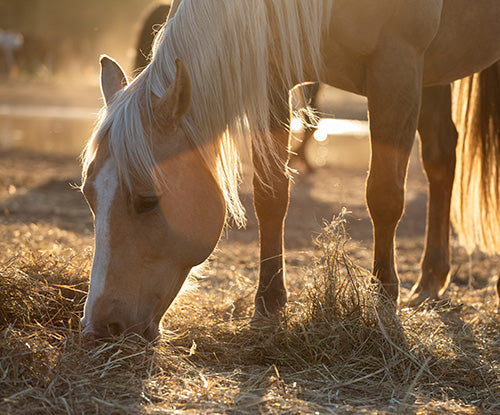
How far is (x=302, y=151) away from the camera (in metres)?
8.29

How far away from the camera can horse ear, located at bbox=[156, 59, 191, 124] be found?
6.38 ft

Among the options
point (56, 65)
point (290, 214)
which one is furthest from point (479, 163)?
point (56, 65)

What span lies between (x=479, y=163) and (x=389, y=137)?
1342 millimetres

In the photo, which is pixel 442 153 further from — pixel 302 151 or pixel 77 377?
pixel 302 151

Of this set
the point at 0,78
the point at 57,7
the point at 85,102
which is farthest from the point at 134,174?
the point at 57,7

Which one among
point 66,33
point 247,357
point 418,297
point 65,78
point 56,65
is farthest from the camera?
point 66,33

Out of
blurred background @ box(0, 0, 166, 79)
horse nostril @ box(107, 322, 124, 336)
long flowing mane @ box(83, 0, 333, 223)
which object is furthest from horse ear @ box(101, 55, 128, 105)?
blurred background @ box(0, 0, 166, 79)

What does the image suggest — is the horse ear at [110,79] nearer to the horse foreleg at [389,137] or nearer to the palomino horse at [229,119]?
the palomino horse at [229,119]

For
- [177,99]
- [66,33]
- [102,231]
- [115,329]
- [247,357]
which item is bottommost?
[247,357]

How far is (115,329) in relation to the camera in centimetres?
199

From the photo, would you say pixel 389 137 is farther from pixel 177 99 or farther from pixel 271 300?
pixel 177 99

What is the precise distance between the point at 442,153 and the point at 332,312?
1.71 m

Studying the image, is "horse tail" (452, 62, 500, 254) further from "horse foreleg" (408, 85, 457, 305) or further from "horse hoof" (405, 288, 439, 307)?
"horse hoof" (405, 288, 439, 307)

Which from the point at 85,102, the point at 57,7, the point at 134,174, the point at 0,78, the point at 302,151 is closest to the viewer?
the point at 134,174
